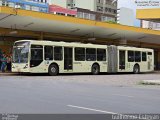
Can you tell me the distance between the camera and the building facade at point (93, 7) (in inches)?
4136

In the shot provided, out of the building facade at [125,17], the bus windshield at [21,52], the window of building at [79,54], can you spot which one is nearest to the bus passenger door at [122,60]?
the window of building at [79,54]

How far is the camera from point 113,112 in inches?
A: 415

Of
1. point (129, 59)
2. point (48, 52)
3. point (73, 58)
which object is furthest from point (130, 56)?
point (48, 52)

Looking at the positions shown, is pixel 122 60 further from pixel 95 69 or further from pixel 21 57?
pixel 21 57

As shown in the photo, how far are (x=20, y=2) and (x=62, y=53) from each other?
200 ft

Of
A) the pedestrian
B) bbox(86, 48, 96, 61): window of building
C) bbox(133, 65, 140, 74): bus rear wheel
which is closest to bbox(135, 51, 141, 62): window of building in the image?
bbox(133, 65, 140, 74): bus rear wheel

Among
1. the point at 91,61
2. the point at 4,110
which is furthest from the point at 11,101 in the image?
the point at 91,61

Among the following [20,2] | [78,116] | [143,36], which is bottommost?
[78,116]

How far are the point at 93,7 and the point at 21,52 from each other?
8347 cm

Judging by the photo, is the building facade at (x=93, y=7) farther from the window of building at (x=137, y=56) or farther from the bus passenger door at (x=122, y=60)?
the bus passenger door at (x=122, y=60)

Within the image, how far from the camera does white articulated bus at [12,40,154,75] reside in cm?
2994

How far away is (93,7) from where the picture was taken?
112m

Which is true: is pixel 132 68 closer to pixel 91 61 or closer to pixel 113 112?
pixel 91 61

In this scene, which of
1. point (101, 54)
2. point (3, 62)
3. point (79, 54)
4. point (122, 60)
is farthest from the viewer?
point (122, 60)
